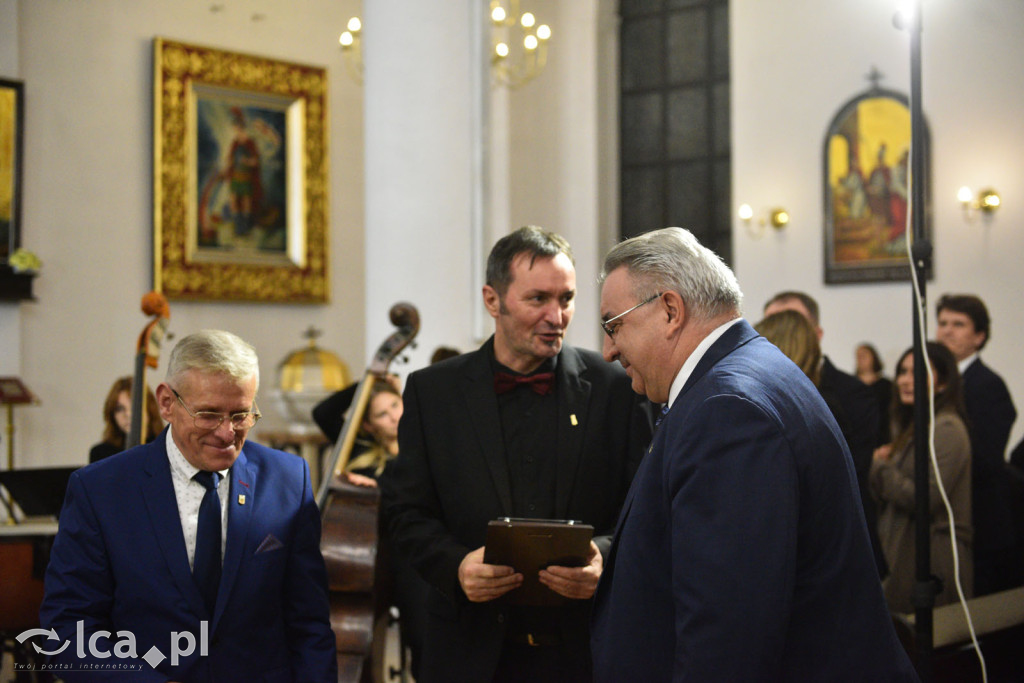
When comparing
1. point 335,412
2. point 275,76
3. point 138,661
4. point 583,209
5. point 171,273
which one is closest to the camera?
point 138,661

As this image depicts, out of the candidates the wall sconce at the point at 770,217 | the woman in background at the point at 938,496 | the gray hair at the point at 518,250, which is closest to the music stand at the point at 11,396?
the woman in background at the point at 938,496

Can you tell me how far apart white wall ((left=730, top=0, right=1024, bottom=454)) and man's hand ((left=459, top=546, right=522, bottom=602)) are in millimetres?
7124

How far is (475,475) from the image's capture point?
2.67 meters

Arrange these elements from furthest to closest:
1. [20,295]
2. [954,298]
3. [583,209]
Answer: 1. [583,209]
2. [20,295]
3. [954,298]

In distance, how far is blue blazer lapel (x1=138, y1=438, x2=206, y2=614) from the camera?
90.9 inches

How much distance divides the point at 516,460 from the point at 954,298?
3.89 meters

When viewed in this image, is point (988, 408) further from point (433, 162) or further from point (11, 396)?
point (11, 396)

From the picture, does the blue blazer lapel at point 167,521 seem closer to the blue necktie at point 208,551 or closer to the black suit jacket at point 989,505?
the blue necktie at point 208,551

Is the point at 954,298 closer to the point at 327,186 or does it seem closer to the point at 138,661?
the point at 138,661

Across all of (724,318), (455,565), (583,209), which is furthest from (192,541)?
(583,209)

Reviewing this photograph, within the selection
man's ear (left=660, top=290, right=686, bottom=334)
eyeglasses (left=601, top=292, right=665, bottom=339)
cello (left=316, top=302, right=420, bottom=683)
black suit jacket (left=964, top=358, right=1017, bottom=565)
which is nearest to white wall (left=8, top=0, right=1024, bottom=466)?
cello (left=316, top=302, right=420, bottom=683)

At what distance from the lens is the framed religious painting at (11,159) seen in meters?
8.20

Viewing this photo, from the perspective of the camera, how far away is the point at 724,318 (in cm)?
202

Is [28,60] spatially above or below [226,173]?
above
